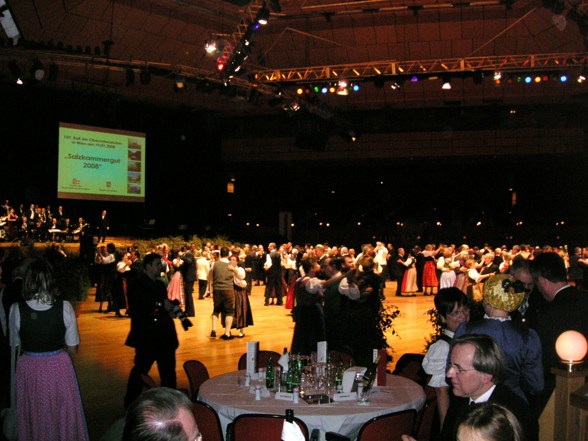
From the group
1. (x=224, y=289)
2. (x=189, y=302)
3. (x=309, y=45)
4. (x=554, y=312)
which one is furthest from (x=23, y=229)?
(x=554, y=312)

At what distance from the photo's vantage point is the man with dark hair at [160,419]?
1623 millimetres

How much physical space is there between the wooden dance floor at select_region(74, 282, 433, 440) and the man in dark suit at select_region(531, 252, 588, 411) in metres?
3.56

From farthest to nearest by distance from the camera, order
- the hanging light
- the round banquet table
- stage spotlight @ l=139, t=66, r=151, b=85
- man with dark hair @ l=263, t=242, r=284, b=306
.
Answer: man with dark hair @ l=263, t=242, r=284, b=306 < stage spotlight @ l=139, t=66, r=151, b=85 < the round banquet table < the hanging light

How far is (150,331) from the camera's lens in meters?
5.44

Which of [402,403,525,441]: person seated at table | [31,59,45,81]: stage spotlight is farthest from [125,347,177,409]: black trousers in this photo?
[31,59,45,81]: stage spotlight

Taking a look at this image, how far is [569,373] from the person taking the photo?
284 cm

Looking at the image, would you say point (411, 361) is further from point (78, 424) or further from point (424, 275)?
point (424, 275)

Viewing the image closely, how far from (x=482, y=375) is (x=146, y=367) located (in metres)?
3.48

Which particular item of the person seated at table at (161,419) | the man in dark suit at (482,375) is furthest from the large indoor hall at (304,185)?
the person seated at table at (161,419)

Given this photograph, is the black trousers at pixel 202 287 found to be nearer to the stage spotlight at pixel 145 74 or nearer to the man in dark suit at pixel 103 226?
the man in dark suit at pixel 103 226

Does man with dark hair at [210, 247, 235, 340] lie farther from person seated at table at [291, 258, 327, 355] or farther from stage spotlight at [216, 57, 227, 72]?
stage spotlight at [216, 57, 227, 72]

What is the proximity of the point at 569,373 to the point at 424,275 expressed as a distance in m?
14.8

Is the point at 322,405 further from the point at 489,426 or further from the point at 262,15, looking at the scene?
the point at 262,15

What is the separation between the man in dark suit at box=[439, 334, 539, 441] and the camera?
2.51 metres
